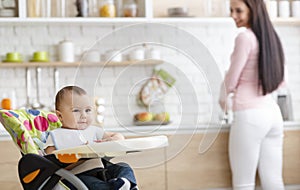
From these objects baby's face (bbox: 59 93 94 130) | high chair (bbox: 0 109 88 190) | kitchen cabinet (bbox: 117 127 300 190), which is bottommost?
kitchen cabinet (bbox: 117 127 300 190)

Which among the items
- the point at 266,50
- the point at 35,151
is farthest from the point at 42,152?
the point at 266,50

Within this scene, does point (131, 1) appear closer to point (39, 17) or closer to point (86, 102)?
point (39, 17)

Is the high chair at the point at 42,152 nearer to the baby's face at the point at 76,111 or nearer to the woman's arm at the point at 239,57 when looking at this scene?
the baby's face at the point at 76,111

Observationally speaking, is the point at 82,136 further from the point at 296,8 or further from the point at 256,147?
the point at 296,8

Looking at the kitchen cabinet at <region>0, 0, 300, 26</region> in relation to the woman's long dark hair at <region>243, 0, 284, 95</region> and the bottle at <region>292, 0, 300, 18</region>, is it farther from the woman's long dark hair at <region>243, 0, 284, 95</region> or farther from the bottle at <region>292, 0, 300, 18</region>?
the woman's long dark hair at <region>243, 0, 284, 95</region>

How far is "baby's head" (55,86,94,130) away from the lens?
243cm

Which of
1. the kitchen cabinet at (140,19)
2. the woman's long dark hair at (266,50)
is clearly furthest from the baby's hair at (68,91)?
the kitchen cabinet at (140,19)

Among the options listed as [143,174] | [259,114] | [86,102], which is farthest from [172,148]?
[143,174]

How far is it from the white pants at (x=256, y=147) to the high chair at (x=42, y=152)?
1.60 meters

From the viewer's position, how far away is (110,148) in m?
2.33

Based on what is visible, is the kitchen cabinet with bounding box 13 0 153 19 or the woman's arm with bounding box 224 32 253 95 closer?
the woman's arm with bounding box 224 32 253 95

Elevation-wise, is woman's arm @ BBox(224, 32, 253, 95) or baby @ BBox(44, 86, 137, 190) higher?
woman's arm @ BBox(224, 32, 253, 95)

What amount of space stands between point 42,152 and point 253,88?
1.83 meters

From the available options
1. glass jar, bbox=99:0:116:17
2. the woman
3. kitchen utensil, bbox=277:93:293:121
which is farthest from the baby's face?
kitchen utensil, bbox=277:93:293:121
